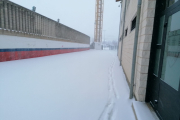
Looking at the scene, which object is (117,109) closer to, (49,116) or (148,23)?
(49,116)

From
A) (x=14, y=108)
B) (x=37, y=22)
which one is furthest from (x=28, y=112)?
(x=37, y=22)

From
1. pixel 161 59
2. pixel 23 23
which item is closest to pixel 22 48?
pixel 23 23

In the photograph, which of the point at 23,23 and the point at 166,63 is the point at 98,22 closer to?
the point at 23,23

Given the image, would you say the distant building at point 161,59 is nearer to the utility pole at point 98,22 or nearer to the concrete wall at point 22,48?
the concrete wall at point 22,48

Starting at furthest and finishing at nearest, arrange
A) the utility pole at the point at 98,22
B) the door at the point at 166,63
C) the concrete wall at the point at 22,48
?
the utility pole at the point at 98,22, the concrete wall at the point at 22,48, the door at the point at 166,63

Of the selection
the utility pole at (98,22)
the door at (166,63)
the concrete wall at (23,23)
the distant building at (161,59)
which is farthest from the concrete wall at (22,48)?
the utility pole at (98,22)

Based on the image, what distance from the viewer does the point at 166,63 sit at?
154cm

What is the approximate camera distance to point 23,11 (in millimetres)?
6820

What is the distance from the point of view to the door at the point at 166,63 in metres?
1.30

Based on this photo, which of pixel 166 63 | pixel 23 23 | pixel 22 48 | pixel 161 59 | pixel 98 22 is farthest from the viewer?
pixel 98 22

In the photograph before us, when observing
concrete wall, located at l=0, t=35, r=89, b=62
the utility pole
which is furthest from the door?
the utility pole

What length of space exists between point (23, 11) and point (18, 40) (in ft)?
6.79

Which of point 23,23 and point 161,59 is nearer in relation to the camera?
point 161,59

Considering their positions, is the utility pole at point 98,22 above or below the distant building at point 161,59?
above
